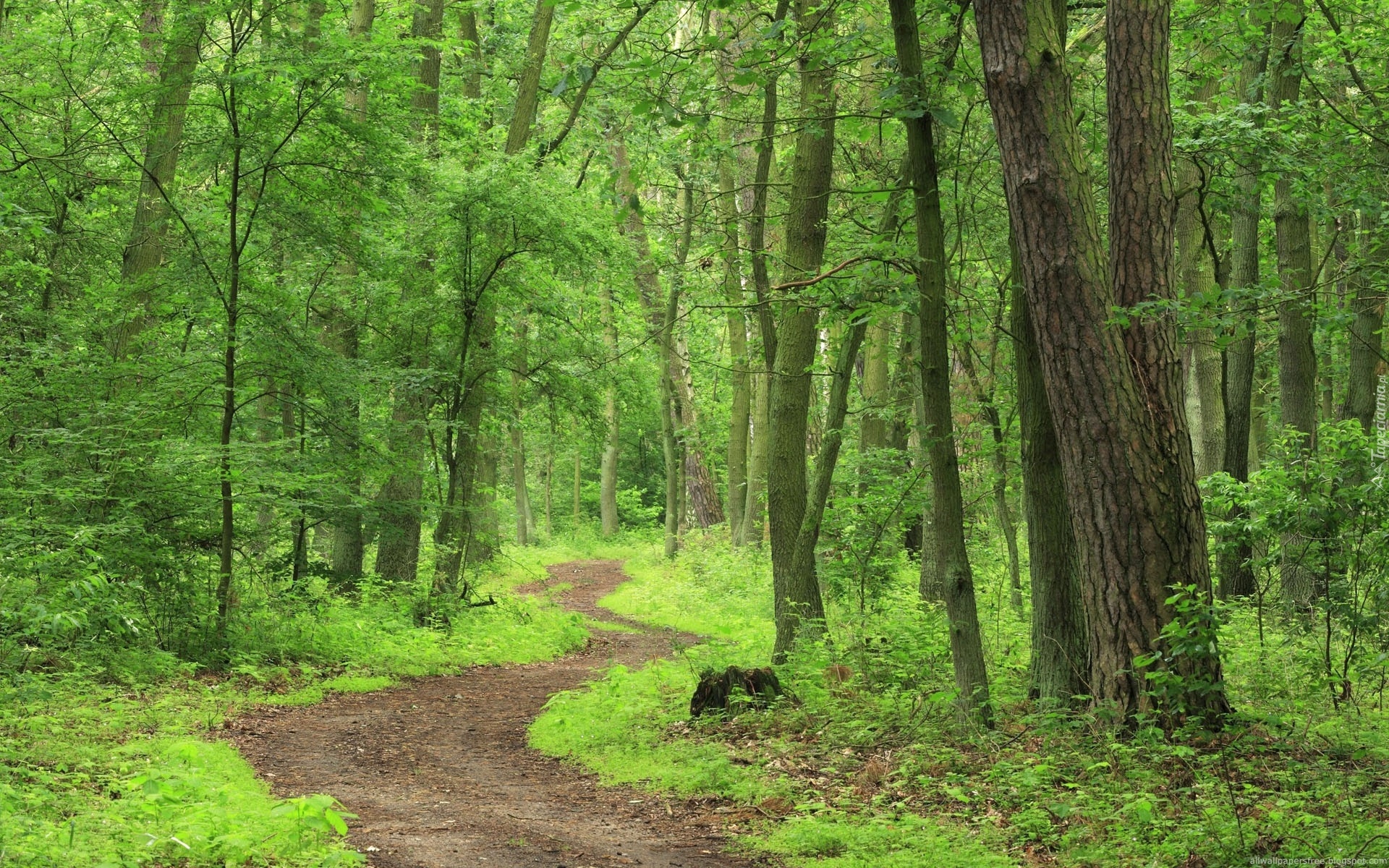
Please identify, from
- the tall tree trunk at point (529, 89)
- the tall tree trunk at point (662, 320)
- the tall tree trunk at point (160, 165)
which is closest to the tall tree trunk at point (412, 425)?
the tall tree trunk at point (529, 89)

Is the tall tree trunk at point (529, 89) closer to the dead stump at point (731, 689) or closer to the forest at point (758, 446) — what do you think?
the forest at point (758, 446)

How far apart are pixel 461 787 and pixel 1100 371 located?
5132mm

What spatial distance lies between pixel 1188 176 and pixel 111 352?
12.7 metres

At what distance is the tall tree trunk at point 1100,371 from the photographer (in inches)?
237

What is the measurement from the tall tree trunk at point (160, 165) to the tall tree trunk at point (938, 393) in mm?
7126

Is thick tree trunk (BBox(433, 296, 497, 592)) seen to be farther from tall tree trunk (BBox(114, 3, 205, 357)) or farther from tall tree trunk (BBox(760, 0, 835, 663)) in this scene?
tall tree trunk (BBox(760, 0, 835, 663))

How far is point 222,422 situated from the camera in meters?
10.8

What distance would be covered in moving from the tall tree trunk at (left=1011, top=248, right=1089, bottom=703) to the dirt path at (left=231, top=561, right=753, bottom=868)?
9.02ft

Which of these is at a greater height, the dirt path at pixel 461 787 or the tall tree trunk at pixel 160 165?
the tall tree trunk at pixel 160 165

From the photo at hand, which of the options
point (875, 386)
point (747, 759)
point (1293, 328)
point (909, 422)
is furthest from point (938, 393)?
point (875, 386)

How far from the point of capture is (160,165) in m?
11.0

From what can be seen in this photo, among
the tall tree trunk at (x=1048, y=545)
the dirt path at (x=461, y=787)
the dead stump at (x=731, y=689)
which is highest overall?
the tall tree trunk at (x=1048, y=545)

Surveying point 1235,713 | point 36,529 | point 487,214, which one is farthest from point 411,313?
point 1235,713

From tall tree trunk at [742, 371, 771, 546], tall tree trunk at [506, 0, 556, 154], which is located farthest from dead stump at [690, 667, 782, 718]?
tall tree trunk at [506, 0, 556, 154]
